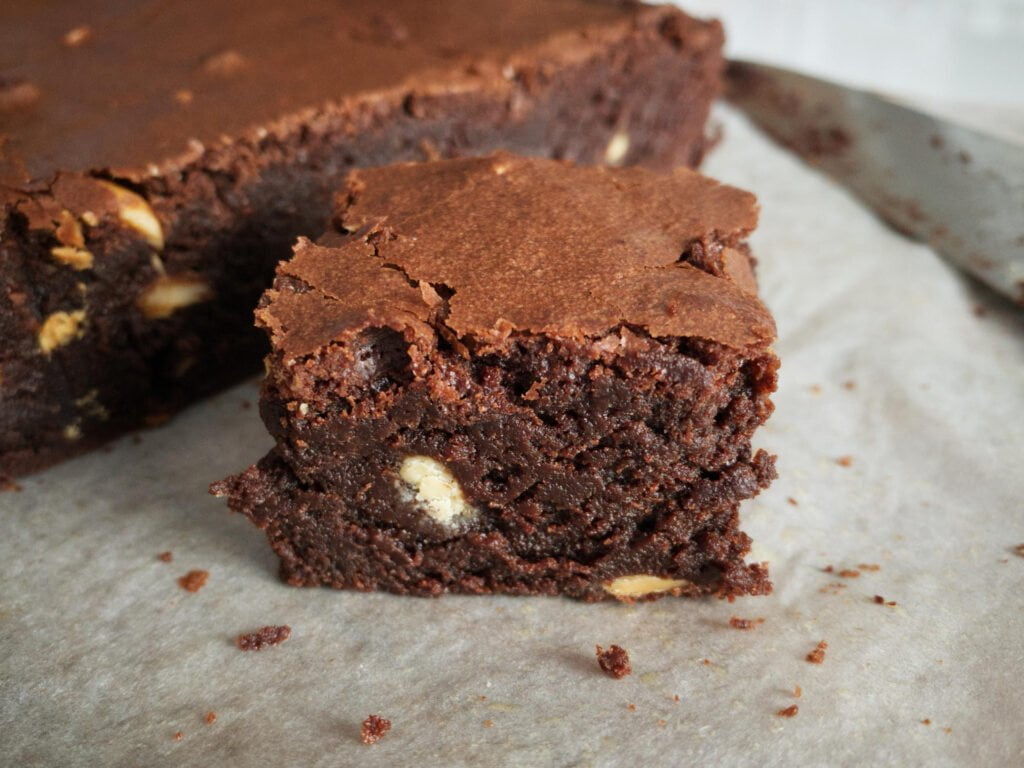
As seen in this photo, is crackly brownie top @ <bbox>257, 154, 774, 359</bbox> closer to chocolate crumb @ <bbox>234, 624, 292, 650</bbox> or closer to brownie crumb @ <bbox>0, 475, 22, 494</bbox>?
chocolate crumb @ <bbox>234, 624, 292, 650</bbox>

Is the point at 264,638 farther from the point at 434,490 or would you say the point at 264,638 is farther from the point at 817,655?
the point at 817,655

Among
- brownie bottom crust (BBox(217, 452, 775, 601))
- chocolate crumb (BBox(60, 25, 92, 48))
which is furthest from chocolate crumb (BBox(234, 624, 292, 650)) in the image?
chocolate crumb (BBox(60, 25, 92, 48))

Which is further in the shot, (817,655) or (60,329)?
(60,329)

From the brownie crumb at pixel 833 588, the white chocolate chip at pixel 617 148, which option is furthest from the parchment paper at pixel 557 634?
the white chocolate chip at pixel 617 148

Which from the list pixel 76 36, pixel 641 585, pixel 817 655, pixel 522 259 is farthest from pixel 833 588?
pixel 76 36

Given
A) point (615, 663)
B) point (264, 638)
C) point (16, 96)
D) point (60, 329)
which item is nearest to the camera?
point (615, 663)

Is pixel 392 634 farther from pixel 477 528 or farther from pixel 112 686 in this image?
pixel 112 686
